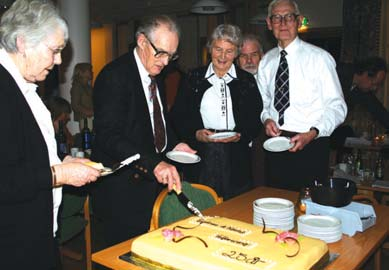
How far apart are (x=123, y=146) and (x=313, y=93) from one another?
4.04 feet

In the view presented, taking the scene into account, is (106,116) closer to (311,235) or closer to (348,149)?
(311,235)

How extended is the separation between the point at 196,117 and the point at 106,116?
2.95 ft

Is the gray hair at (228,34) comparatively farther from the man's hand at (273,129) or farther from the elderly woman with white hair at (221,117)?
the man's hand at (273,129)

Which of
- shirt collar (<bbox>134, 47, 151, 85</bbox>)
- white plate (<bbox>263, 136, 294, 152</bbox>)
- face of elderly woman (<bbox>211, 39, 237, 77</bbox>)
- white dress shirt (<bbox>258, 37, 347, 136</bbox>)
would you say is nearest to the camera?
Result: shirt collar (<bbox>134, 47, 151, 85</bbox>)

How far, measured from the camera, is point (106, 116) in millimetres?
1980

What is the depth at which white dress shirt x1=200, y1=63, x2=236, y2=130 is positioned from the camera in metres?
2.74

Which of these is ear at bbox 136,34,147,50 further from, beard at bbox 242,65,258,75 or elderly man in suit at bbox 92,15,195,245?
beard at bbox 242,65,258,75

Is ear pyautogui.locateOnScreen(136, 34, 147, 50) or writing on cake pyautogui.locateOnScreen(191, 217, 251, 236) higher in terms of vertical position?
ear pyautogui.locateOnScreen(136, 34, 147, 50)

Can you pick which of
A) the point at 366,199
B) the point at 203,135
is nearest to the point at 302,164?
the point at 366,199

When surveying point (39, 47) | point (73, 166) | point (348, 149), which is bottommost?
point (348, 149)

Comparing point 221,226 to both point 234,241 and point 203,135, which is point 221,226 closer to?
point 234,241

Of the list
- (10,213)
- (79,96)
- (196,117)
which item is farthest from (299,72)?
(79,96)

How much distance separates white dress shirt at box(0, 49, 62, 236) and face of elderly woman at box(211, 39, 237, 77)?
1.33 metres

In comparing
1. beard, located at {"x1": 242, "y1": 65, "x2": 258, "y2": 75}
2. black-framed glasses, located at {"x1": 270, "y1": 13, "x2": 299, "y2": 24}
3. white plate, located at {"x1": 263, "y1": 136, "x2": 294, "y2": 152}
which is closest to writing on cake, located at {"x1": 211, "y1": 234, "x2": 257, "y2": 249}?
A: white plate, located at {"x1": 263, "y1": 136, "x2": 294, "y2": 152}
